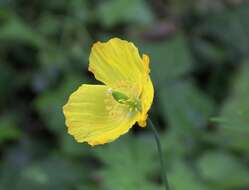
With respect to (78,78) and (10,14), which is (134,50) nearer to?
(78,78)

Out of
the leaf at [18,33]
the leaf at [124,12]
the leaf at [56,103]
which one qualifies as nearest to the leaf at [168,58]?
the leaf at [124,12]

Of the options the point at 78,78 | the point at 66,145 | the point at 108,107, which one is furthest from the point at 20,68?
the point at 108,107

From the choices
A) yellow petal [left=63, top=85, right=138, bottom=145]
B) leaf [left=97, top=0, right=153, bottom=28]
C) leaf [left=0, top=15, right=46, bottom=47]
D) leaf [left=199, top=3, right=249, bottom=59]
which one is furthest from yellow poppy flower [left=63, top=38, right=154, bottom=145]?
leaf [left=199, top=3, right=249, bottom=59]

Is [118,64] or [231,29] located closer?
[118,64]

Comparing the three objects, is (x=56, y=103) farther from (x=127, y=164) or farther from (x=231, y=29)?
(x=231, y=29)

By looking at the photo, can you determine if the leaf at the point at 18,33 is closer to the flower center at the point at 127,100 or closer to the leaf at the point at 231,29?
the leaf at the point at 231,29

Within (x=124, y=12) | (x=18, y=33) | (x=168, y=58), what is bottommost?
(x=168, y=58)

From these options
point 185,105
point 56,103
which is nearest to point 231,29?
point 185,105
